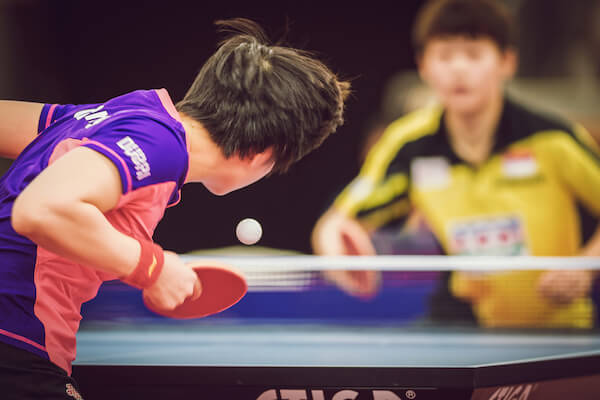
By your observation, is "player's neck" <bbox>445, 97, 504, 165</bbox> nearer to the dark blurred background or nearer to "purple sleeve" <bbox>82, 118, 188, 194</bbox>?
the dark blurred background

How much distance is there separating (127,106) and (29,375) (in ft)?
1.96

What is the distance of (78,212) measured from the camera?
118 cm

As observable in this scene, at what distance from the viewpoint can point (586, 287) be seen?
428cm

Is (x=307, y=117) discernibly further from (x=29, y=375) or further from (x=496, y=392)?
(x=496, y=392)

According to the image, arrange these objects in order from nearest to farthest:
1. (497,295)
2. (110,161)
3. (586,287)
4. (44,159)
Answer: (110,161), (44,159), (586,287), (497,295)

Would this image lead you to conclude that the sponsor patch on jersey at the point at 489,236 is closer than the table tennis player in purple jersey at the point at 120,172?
No

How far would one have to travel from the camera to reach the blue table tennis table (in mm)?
1944

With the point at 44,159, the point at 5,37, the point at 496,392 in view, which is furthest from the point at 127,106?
the point at 5,37

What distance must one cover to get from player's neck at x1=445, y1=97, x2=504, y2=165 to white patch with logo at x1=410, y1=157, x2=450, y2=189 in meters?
0.14

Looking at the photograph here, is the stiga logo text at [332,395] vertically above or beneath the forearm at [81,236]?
beneath

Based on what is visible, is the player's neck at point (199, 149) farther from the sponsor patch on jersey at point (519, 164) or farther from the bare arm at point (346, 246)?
the sponsor patch on jersey at point (519, 164)

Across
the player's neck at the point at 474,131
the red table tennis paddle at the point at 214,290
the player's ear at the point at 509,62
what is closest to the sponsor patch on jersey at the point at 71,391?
the red table tennis paddle at the point at 214,290

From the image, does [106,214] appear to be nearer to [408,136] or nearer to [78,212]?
[78,212]

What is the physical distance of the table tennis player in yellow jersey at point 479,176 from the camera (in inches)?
179
